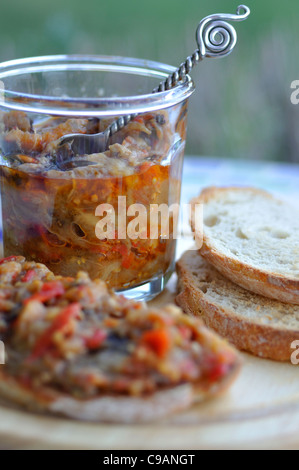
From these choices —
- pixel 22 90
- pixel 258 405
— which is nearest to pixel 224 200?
pixel 22 90

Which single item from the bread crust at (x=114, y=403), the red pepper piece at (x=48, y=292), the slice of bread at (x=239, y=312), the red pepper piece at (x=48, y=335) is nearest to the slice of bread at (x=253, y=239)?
the slice of bread at (x=239, y=312)

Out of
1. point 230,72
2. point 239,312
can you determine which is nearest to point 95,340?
point 239,312

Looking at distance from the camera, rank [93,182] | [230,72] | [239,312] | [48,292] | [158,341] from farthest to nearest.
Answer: [230,72] < [239,312] < [93,182] < [48,292] < [158,341]

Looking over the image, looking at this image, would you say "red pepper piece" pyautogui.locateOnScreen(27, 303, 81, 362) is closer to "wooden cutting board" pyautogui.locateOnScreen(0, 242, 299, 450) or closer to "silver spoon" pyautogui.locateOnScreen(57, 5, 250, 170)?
"wooden cutting board" pyautogui.locateOnScreen(0, 242, 299, 450)

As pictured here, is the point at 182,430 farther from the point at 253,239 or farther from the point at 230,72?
the point at 230,72

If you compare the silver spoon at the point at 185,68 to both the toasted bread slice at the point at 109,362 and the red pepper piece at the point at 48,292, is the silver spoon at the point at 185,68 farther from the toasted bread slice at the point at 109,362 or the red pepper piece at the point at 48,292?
the toasted bread slice at the point at 109,362

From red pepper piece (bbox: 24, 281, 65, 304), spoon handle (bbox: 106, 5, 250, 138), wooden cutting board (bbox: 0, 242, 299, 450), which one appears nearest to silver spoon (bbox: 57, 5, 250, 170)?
spoon handle (bbox: 106, 5, 250, 138)
